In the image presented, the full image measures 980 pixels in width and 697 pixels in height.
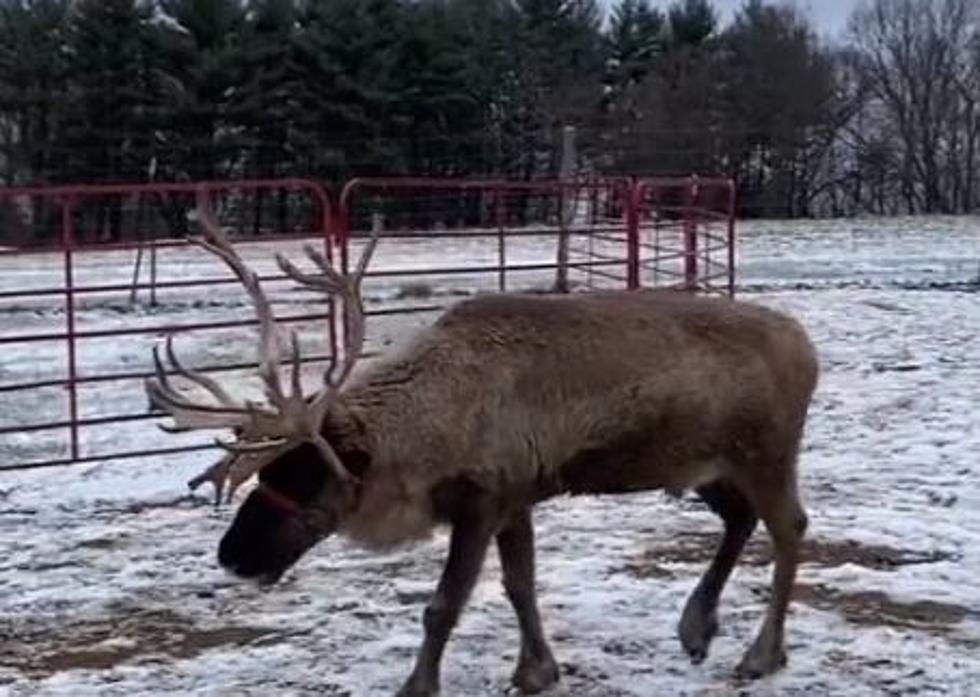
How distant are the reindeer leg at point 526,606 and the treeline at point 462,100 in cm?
2638

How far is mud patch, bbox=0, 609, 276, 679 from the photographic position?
18.2ft

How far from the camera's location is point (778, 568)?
17.4 ft

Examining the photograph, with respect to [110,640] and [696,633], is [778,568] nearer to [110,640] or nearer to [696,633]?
[696,633]

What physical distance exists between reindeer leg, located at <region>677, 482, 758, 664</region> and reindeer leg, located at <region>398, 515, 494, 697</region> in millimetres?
810

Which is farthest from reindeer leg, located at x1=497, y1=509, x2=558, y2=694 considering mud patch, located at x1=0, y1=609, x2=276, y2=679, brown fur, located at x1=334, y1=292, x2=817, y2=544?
mud patch, located at x1=0, y1=609, x2=276, y2=679

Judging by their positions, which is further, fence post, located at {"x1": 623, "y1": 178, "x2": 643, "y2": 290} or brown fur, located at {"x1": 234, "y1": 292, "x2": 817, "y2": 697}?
fence post, located at {"x1": 623, "y1": 178, "x2": 643, "y2": 290}

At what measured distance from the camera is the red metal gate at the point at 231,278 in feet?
30.5

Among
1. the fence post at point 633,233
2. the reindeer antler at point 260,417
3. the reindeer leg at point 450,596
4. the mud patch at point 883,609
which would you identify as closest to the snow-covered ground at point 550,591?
the mud patch at point 883,609

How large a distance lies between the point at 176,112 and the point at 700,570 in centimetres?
2614

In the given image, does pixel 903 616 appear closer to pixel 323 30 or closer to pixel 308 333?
pixel 308 333

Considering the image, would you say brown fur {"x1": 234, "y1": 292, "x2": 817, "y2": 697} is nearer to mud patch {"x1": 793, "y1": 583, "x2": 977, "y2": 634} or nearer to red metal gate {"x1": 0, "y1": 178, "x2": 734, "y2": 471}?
mud patch {"x1": 793, "y1": 583, "x2": 977, "y2": 634}

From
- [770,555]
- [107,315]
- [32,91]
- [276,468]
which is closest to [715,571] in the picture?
[770,555]

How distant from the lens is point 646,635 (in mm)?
5629

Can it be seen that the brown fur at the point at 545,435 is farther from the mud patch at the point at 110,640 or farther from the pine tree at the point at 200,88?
the pine tree at the point at 200,88
